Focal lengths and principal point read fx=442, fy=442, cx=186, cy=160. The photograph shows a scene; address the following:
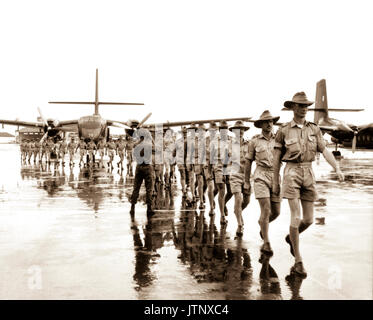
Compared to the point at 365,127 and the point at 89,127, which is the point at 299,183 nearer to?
the point at 89,127

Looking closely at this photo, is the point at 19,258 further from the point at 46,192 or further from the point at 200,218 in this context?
the point at 46,192

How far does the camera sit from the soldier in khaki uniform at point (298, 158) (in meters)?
5.65

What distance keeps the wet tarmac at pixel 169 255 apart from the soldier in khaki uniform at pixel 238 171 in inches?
16.5

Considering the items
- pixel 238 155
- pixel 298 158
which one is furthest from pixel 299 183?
pixel 238 155

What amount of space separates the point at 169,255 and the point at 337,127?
31.9 metres

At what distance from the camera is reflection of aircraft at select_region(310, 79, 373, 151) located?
35.4 meters

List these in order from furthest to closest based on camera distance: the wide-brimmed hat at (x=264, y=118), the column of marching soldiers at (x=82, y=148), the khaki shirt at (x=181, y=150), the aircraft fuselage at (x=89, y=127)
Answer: the aircraft fuselage at (x=89, y=127) → the column of marching soldiers at (x=82, y=148) → the khaki shirt at (x=181, y=150) → the wide-brimmed hat at (x=264, y=118)

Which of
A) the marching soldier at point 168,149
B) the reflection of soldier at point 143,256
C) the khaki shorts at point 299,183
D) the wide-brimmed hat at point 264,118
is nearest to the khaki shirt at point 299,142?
the khaki shorts at point 299,183

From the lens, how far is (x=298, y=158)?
18.5 ft

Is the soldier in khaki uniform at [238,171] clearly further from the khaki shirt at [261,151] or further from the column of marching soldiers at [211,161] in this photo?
the khaki shirt at [261,151]

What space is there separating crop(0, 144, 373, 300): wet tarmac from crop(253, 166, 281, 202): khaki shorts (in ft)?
2.67

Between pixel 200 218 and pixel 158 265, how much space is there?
3672mm

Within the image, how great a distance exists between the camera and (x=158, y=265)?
577cm
